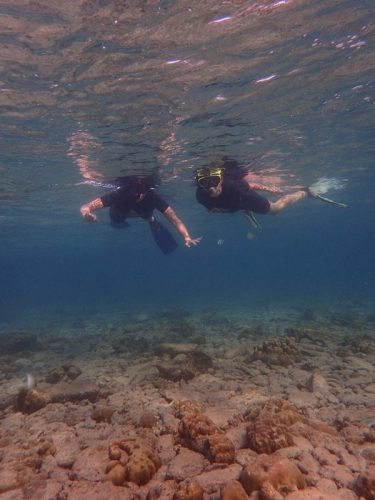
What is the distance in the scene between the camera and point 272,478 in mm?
3844

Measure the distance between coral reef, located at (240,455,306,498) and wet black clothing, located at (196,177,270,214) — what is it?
853 centimetres

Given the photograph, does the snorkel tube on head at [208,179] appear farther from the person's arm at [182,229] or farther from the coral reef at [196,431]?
the coral reef at [196,431]

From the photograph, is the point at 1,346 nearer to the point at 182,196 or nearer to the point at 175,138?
the point at 175,138

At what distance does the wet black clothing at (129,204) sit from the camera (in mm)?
11819

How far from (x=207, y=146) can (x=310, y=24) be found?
746 cm

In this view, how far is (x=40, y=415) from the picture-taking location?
7012 mm

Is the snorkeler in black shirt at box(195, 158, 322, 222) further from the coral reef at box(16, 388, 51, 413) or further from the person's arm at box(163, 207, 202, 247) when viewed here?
the coral reef at box(16, 388, 51, 413)

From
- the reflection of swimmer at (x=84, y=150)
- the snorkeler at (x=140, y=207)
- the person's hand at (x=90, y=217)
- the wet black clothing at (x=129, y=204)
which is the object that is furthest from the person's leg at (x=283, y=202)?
the reflection of swimmer at (x=84, y=150)

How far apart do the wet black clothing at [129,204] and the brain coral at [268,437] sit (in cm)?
839

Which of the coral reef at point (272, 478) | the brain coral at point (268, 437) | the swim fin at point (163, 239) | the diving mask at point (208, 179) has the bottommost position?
the brain coral at point (268, 437)

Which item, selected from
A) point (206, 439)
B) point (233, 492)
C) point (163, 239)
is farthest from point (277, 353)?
point (233, 492)

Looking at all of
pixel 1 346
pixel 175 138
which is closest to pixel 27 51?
pixel 175 138

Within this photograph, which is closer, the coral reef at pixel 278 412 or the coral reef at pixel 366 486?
the coral reef at pixel 366 486

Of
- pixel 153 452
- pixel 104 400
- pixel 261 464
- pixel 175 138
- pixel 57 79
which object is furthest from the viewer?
pixel 175 138
